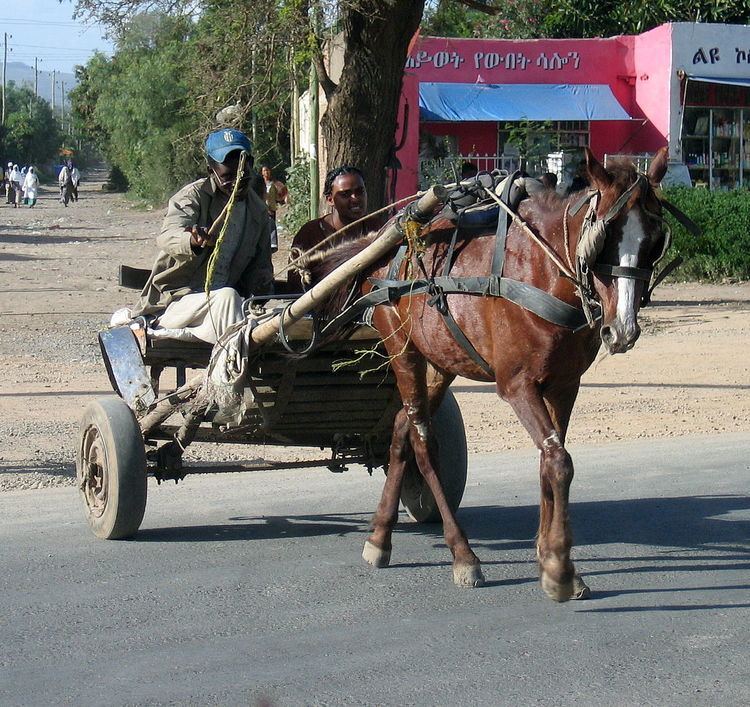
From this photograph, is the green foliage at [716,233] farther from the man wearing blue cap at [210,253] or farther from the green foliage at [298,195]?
the man wearing blue cap at [210,253]

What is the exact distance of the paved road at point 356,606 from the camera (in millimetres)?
4336

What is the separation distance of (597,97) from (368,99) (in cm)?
1236

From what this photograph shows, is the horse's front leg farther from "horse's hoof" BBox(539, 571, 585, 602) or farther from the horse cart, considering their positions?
the horse cart

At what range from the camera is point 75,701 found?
13.7ft

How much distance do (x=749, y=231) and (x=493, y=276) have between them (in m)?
14.9

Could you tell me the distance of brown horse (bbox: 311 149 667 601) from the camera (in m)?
4.55

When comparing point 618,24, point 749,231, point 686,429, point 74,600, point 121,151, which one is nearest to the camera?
point 74,600

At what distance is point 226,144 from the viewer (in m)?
6.34

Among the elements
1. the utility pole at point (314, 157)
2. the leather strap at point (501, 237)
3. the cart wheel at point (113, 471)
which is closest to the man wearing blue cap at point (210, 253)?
the cart wheel at point (113, 471)

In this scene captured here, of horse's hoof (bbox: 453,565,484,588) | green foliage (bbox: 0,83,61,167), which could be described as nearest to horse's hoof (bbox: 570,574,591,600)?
horse's hoof (bbox: 453,565,484,588)

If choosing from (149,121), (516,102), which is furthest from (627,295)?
(149,121)

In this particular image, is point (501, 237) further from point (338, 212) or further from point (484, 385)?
point (484, 385)

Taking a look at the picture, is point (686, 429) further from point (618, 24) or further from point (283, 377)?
point (618, 24)

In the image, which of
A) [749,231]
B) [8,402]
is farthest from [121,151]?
[8,402]
